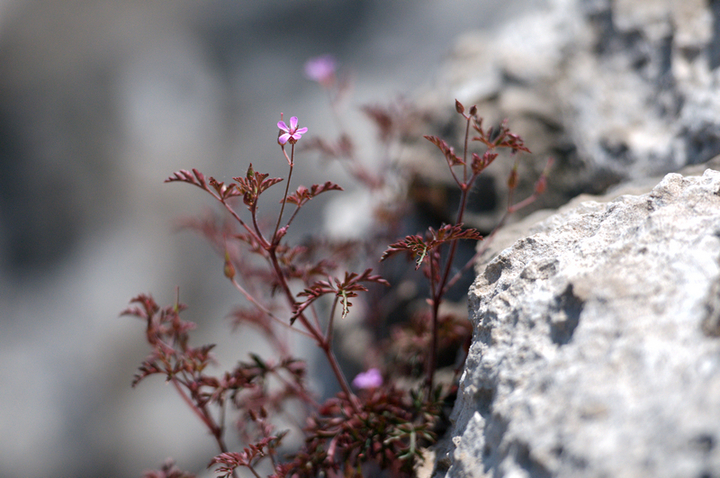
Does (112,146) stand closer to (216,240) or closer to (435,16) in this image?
(216,240)

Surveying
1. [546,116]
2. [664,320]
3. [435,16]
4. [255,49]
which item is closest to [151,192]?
[255,49]

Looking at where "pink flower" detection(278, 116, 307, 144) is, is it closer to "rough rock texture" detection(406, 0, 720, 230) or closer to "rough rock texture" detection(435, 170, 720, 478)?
"rough rock texture" detection(435, 170, 720, 478)

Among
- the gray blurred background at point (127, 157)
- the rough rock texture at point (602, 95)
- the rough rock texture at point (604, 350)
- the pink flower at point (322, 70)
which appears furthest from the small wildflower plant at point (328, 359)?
the gray blurred background at point (127, 157)

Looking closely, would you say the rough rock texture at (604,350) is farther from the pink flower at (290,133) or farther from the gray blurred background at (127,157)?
the gray blurred background at (127,157)

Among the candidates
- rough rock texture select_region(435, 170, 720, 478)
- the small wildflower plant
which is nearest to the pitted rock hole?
rough rock texture select_region(435, 170, 720, 478)

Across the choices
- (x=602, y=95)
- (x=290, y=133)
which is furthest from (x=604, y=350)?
(x=602, y=95)

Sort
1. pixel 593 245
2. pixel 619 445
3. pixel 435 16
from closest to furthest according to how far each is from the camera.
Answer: pixel 619 445 < pixel 593 245 < pixel 435 16

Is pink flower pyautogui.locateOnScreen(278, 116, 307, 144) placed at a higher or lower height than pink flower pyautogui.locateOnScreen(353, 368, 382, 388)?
higher
